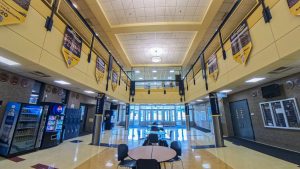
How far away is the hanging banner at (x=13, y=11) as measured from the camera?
2.43 m

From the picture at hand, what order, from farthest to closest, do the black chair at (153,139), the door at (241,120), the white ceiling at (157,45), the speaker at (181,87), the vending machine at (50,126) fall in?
the speaker at (181,87) → the white ceiling at (157,45) → the door at (241,120) → the vending machine at (50,126) → the black chair at (153,139)

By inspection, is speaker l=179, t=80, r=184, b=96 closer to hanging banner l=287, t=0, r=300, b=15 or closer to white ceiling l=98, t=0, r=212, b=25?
white ceiling l=98, t=0, r=212, b=25

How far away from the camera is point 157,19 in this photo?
6.54 m

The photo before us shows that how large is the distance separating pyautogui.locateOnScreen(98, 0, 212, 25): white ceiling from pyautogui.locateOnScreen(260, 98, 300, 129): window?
523cm

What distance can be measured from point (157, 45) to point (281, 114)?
7375 mm

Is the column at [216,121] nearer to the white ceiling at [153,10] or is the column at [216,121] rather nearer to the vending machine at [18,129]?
the white ceiling at [153,10]

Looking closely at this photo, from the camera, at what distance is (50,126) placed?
5.95 metres

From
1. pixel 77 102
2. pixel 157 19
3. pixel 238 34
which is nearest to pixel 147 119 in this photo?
pixel 77 102

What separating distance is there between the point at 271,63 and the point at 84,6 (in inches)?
276

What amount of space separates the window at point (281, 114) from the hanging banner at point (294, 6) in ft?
13.9

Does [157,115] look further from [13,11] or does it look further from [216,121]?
[13,11]

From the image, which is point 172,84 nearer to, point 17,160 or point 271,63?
point 271,63

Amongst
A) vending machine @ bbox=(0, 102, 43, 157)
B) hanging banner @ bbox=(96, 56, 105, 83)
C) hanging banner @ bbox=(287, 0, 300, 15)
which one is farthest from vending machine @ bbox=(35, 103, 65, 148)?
hanging banner @ bbox=(287, 0, 300, 15)

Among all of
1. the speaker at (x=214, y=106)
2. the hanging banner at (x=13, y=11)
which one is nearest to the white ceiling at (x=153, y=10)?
the hanging banner at (x=13, y=11)
